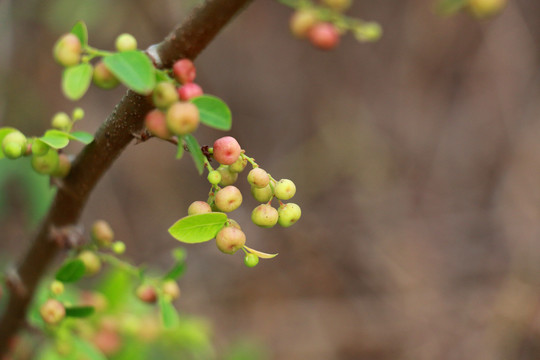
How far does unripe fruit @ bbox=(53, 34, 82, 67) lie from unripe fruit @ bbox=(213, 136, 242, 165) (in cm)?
23

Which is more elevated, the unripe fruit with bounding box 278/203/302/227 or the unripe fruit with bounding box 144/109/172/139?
the unripe fruit with bounding box 278/203/302/227

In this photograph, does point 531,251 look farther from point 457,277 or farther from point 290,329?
point 290,329

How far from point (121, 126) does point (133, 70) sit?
0.15 m

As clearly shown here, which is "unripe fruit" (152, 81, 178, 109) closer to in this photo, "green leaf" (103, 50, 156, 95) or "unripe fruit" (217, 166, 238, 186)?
"green leaf" (103, 50, 156, 95)

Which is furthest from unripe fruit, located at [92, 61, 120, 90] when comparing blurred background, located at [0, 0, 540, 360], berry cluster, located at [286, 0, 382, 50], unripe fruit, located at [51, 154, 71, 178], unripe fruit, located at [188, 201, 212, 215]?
A: blurred background, located at [0, 0, 540, 360]

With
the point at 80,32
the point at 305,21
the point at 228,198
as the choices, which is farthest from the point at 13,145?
the point at 305,21

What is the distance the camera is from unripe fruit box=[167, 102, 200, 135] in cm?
57

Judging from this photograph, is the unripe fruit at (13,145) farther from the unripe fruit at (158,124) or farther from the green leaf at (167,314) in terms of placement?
the green leaf at (167,314)

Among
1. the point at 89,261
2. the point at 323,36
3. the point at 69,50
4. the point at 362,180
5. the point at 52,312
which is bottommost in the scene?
the point at 52,312

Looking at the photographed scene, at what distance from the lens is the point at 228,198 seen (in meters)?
0.64

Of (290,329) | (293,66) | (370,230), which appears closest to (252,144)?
(293,66)

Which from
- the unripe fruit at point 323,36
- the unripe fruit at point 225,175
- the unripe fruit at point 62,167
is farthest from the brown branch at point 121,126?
the unripe fruit at point 323,36

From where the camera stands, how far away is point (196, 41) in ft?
2.31

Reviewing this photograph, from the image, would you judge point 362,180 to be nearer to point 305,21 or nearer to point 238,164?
point 305,21
